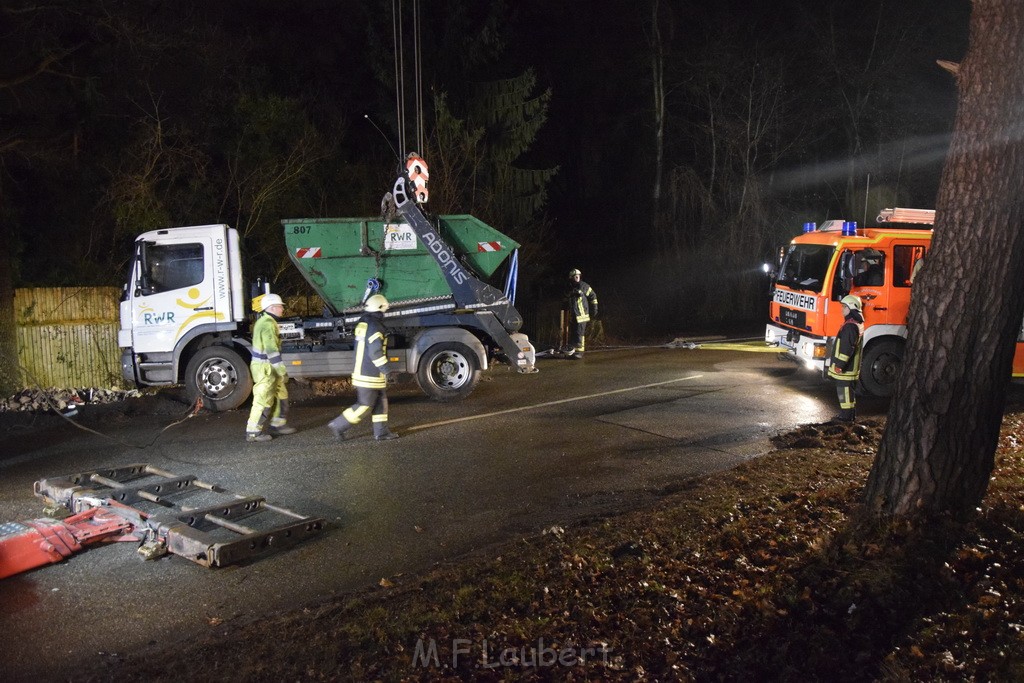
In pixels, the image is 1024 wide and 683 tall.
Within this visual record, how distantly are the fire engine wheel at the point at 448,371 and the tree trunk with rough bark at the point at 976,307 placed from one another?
708 centimetres

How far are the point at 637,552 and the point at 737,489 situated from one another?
170 cm

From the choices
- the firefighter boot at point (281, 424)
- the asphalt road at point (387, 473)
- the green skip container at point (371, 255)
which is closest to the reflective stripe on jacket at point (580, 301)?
the asphalt road at point (387, 473)

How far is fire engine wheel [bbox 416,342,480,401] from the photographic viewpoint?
11.3 meters

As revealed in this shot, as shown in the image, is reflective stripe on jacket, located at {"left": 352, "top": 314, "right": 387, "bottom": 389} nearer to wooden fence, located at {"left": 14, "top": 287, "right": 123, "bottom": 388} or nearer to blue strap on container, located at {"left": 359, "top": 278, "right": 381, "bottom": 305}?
blue strap on container, located at {"left": 359, "top": 278, "right": 381, "bottom": 305}

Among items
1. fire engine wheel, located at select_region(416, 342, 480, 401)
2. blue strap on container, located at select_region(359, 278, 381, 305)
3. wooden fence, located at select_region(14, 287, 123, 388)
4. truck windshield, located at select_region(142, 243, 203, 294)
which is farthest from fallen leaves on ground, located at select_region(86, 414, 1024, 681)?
wooden fence, located at select_region(14, 287, 123, 388)

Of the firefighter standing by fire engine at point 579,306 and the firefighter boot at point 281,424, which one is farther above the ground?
the firefighter standing by fire engine at point 579,306

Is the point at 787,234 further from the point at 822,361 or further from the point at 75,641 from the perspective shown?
the point at 75,641

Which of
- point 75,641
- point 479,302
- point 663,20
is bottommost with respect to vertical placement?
point 75,641

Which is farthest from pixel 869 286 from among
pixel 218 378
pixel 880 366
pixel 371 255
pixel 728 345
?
pixel 218 378

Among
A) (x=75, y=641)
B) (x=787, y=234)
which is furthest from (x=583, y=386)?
(x=787, y=234)

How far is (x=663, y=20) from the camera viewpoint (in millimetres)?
26891

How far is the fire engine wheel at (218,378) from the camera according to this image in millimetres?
10930

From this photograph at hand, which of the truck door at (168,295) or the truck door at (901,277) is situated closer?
the truck door at (168,295)

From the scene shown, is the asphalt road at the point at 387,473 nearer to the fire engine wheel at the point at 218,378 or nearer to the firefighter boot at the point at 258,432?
the firefighter boot at the point at 258,432
